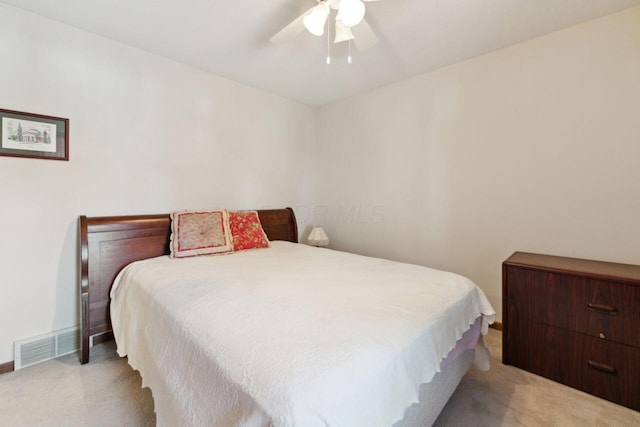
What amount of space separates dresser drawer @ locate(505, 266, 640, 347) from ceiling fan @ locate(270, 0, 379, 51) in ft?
6.08

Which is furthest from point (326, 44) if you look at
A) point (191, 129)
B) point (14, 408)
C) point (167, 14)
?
point (14, 408)

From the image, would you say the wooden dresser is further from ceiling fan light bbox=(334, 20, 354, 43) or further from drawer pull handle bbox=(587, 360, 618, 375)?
ceiling fan light bbox=(334, 20, 354, 43)

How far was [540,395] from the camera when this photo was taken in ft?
5.16

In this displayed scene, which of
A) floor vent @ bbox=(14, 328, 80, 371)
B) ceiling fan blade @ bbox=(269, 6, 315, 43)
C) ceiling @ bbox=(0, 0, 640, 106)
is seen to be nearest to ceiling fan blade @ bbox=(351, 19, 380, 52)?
ceiling @ bbox=(0, 0, 640, 106)

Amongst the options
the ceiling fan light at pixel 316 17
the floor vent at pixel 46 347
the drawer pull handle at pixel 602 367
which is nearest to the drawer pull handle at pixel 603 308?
the drawer pull handle at pixel 602 367

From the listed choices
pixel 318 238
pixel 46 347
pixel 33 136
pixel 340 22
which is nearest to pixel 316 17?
pixel 340 22

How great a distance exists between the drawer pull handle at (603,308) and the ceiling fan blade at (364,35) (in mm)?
2123

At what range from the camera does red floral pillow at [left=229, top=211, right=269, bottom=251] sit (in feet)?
8.06

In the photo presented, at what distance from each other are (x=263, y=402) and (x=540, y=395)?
5.93 ft

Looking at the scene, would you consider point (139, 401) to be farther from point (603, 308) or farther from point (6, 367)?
point (603, 308)

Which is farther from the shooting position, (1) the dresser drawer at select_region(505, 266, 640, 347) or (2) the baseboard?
(2) the baseboard

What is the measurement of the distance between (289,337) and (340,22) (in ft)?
5.71

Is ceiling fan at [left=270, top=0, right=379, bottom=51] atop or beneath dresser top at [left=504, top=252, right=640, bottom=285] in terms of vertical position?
atop

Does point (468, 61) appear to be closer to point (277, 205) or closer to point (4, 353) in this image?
point (277, 205)
